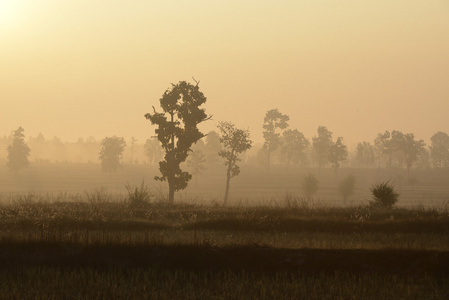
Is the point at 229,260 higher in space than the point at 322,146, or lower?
lower

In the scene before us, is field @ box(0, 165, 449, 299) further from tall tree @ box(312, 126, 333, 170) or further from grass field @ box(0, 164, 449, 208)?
tall tree @ box(312, 126, 333, 170)

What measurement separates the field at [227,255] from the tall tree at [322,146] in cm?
11850

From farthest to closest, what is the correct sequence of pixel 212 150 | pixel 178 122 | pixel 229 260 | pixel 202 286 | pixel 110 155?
pixel 212 150 < pixel 110 155 < pixel 178 122 < pixel 229 260 < pixel 202 286

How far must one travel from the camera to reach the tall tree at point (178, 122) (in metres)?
39.9

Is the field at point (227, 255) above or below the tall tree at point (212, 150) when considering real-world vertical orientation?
below

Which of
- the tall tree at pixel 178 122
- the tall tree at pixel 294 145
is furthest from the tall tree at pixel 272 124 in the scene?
the tall tree at pixel 178 122

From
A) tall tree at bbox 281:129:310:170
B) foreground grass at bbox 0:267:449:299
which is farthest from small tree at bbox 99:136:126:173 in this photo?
foreground grass at bbox 0:267:449:299

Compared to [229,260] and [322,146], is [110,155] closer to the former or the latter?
[322,146]

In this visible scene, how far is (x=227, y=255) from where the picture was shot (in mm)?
14906

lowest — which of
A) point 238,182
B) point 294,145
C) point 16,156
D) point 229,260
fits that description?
point 229,260

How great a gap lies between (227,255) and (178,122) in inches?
1036

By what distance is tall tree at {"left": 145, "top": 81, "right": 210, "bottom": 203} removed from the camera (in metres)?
39.9

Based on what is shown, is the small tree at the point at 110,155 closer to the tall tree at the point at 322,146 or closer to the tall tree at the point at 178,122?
the tall tree at the point at 322,146

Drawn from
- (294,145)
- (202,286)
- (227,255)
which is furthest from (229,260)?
(294,145)
